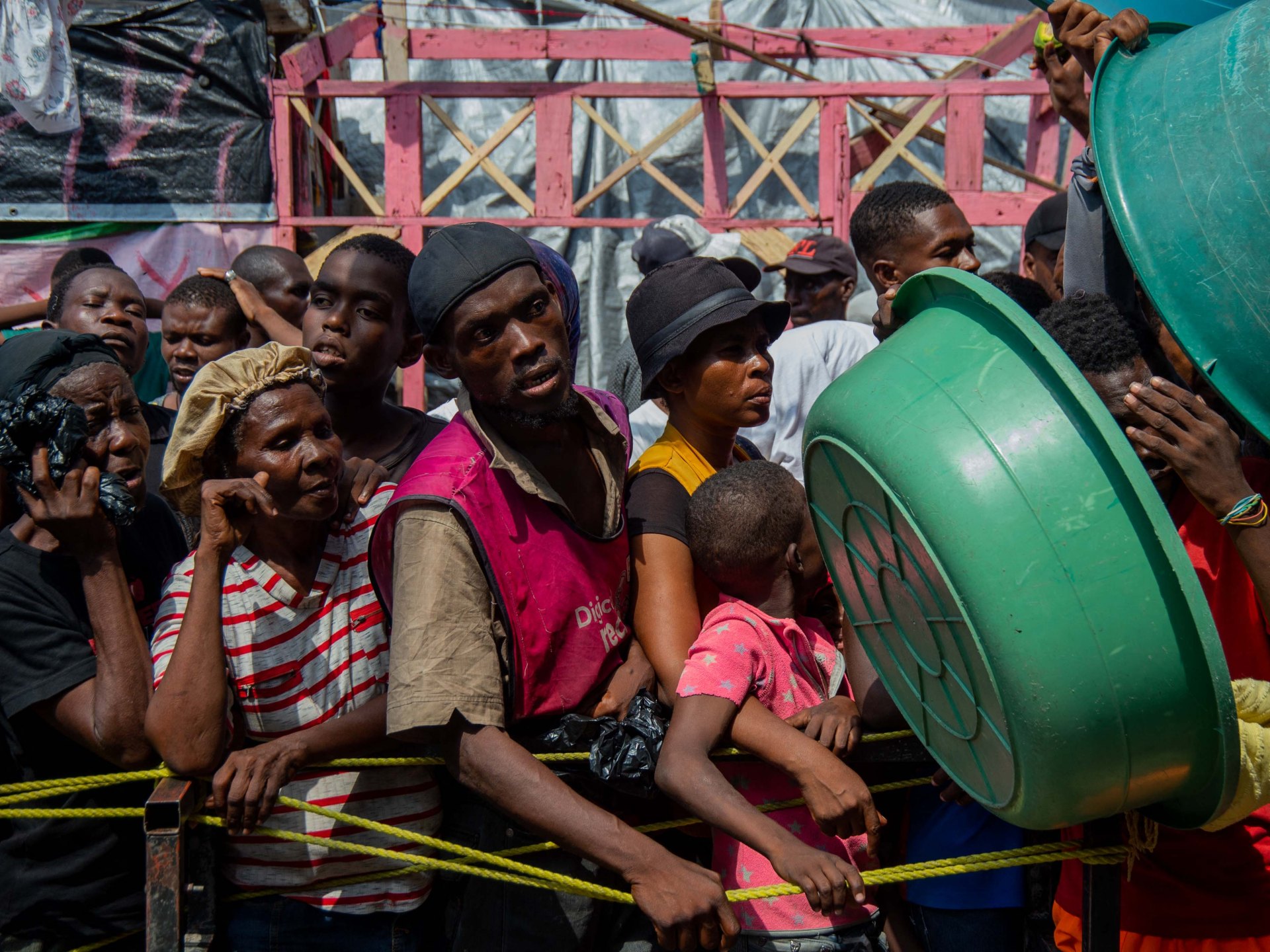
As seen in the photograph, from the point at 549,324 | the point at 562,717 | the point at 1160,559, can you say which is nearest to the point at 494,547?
the point at 562,717

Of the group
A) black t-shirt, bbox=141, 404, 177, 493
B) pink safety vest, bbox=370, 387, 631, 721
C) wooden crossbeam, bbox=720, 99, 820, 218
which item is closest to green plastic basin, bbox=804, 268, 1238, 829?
pink safety vest, bbox=370, 387, 631, 721

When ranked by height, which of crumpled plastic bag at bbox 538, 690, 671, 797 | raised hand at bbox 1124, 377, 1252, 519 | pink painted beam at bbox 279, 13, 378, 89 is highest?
pink painted beam at bbox 279, 13, 378, 89

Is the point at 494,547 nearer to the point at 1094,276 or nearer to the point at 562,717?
the point at 562,717

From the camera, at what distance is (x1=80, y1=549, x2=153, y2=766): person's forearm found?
84.7 inches

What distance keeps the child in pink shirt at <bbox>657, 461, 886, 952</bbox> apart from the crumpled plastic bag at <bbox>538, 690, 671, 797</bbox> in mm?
81

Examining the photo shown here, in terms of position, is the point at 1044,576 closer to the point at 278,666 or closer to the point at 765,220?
the point at 278,666

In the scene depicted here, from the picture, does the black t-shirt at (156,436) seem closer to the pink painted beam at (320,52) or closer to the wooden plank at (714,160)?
the pink painted beam at (320,52)

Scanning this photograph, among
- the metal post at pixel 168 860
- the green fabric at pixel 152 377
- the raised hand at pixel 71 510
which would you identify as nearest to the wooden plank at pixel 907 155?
the green fabric at pixel 152 377

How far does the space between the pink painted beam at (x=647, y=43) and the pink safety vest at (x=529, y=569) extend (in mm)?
6675

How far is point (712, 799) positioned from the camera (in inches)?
77.2

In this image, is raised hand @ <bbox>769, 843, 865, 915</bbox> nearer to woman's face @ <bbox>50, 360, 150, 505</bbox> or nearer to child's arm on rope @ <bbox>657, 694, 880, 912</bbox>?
child's arm on rope @ <bbox>657, 694, 880, 912</bbox>

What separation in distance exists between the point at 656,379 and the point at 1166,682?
1492mm

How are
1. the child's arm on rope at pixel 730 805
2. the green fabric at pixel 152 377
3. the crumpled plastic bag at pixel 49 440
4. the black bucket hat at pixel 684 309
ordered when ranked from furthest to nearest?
the green fabric at pixel 152 377 < the black bucket hat at pixel 684 309 < the crumpled plastic bag at pixel 49 440 < the child's arm on rope at pixel 730 805

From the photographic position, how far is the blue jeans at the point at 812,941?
85.7 inches
